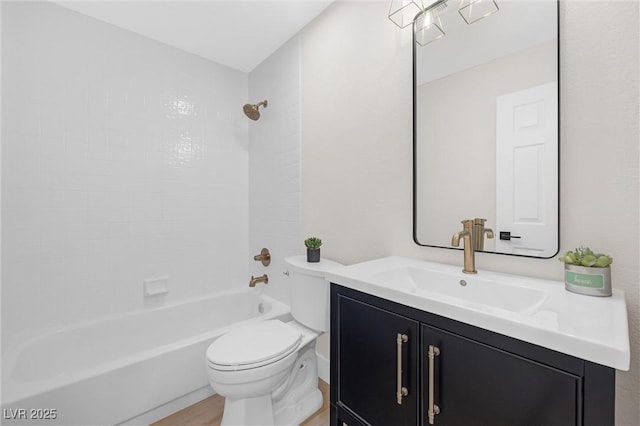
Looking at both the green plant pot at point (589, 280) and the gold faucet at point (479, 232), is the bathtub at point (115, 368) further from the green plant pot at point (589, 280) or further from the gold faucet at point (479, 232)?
the green plant pot at point (589, 280)

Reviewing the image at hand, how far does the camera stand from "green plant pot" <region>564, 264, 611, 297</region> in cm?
81

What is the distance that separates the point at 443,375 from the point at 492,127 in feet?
3.07

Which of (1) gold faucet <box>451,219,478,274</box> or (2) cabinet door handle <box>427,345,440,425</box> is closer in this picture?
(2) cabinet door handle <box>427,345,440,425</box>

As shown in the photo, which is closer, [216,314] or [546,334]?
[546,334]

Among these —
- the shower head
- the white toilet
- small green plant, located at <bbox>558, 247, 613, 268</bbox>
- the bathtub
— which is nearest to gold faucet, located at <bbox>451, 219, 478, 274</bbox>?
small green plant, located at <bbox>558, 247, 613, 268</bbox>

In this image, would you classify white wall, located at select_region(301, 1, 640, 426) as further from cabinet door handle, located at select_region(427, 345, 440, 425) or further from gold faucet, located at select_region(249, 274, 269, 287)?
gold faucet, located at select_region(249, 274, 269, 287)

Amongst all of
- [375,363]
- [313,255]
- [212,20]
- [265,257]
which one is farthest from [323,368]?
[212,20]

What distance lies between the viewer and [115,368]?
1392 mm

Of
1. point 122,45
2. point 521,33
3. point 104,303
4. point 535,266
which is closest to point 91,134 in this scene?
A: point 122,45

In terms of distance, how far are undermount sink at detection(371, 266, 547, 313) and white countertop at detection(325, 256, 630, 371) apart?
0.6 inches

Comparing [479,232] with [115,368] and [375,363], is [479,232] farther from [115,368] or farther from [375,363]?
[115,368]

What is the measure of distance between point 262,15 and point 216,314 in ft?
7.46

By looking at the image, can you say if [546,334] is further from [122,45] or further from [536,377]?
[122,45]

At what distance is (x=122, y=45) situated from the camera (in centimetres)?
207
